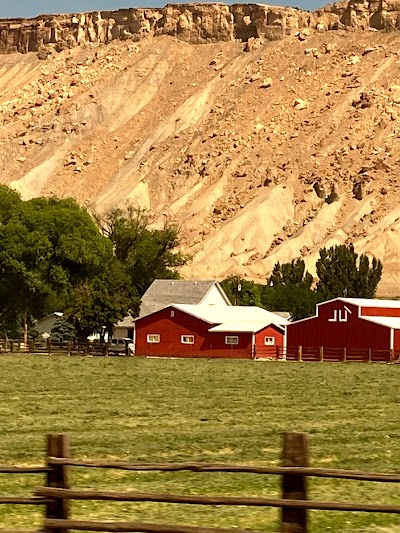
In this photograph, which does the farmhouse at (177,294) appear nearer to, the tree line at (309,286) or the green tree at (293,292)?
the green tree at (293,292)

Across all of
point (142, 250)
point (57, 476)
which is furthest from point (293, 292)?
point (57, 476)

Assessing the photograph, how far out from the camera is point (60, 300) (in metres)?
92.9

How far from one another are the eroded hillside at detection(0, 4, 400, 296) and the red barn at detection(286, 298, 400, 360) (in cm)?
5689

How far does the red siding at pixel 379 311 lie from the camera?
78750 millimetres

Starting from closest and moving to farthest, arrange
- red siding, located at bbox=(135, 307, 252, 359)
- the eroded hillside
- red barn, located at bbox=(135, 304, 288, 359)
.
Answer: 1. red barn, located at bbox=(135, 304, 288, 359)
2. red siding, located at bbox=(135, 307, 252, 359)
3. the eroded hillside

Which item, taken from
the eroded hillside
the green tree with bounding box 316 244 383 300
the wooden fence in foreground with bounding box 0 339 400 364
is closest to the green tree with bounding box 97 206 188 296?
the green tree with bounding box 316 244 383 300

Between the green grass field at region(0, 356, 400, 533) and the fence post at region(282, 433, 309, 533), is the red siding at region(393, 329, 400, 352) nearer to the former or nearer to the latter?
the green grass field at region(0, 356, 400, 533)

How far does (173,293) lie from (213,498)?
86429mm

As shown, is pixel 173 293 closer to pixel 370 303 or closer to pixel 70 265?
pixel 70 265

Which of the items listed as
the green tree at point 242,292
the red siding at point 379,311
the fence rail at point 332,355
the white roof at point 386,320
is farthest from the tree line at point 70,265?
the white roof at point 386,320

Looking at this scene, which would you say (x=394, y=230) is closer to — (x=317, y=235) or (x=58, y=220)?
(x=317, y=235)

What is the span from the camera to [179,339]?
83.6 metres

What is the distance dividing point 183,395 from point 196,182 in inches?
5144

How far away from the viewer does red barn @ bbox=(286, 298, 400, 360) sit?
246ft
